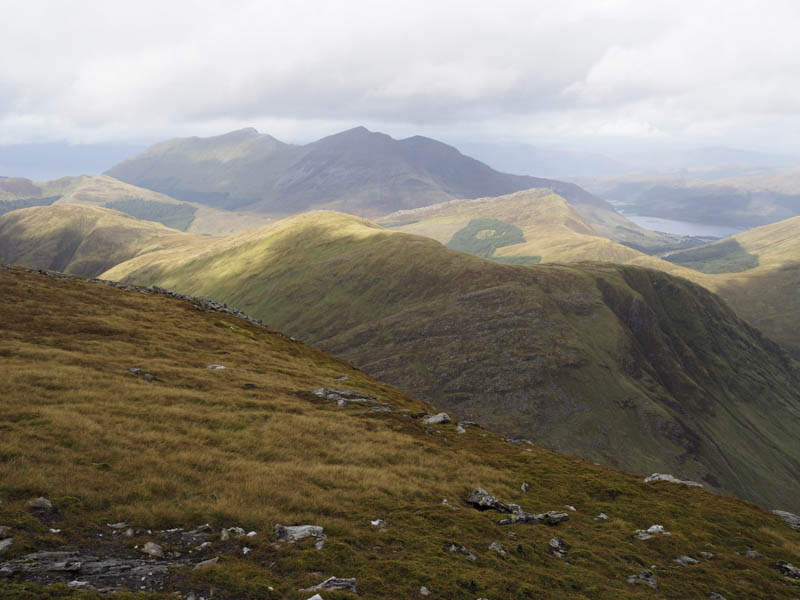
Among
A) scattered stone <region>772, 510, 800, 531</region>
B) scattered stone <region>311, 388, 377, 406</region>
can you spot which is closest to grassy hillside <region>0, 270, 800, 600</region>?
scattered stone <region>311, 388, 377, 406</region>

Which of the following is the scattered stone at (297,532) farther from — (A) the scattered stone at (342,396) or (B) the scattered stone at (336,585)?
(A) the scattered stone at (342,396)

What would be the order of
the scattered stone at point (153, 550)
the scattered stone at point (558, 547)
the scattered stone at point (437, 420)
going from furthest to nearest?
the scattered stone at point (437, 420) < the scattered stone at point (558, 547) < the scattered stone at point (153, 550)

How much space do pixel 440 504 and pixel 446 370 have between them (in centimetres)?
16410

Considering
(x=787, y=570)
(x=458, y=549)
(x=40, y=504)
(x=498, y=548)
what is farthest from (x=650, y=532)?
(x=40, y=504)

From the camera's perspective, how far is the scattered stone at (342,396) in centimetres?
4475

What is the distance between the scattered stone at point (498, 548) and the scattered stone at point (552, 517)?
240 inches

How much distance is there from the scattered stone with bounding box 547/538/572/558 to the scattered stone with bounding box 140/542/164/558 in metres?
17.8

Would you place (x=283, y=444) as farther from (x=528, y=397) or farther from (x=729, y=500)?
(x=528, y=397)

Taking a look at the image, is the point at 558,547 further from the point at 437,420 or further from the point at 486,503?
the point at 437,420

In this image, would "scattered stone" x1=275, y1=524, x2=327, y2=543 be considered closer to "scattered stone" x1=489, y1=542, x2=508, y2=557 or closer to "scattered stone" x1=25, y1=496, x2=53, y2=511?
"scattered stone" x1=489, y1=542, x2=508, y2=557

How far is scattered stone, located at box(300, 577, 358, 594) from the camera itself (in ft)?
52.4

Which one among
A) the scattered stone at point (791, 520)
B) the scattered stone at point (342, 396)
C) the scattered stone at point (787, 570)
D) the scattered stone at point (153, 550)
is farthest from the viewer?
the scattered stone at point (342, 396)

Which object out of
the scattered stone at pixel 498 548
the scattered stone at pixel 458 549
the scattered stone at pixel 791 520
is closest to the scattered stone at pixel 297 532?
the scattered stone at pixel 458 549

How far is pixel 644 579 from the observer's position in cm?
2256
